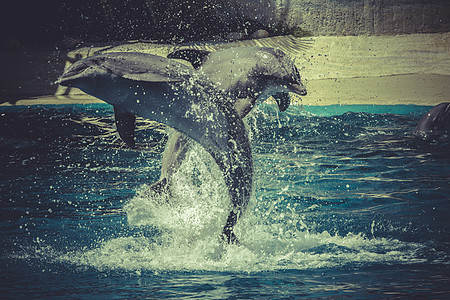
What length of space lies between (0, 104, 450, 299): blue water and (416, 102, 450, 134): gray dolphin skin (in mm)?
247

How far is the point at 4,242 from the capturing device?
4879 mm

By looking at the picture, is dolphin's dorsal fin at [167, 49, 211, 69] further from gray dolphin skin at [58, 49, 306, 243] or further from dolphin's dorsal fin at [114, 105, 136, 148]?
dolphin's dorsal fin at [114, 105, 136, 148]

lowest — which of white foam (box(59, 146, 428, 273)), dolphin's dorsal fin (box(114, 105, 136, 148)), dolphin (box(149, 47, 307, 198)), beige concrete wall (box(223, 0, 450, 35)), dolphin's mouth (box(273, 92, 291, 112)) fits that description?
white foam (box(59, 146, 428, 273))

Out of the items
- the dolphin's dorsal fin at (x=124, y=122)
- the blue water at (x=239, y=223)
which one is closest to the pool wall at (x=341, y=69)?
the blue water at (x=239, y=223)

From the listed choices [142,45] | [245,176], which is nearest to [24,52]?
[142,45]

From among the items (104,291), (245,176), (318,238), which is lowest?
(104,291)

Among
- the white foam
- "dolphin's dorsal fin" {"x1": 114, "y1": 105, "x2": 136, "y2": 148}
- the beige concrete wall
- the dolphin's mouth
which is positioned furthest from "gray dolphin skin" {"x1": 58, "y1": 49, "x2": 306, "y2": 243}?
the beige concrete wall

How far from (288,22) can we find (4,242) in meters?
13.5

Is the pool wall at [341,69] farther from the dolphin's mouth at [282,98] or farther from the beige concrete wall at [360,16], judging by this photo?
the dolphin's mouth at [282,98]

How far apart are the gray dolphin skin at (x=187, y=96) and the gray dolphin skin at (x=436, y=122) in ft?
16.5

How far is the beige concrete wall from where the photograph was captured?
1587 cm

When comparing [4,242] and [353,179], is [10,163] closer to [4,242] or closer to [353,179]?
[4,242]

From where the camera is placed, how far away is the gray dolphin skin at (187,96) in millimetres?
3570

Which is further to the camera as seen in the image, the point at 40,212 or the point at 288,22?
the point at 288,22
